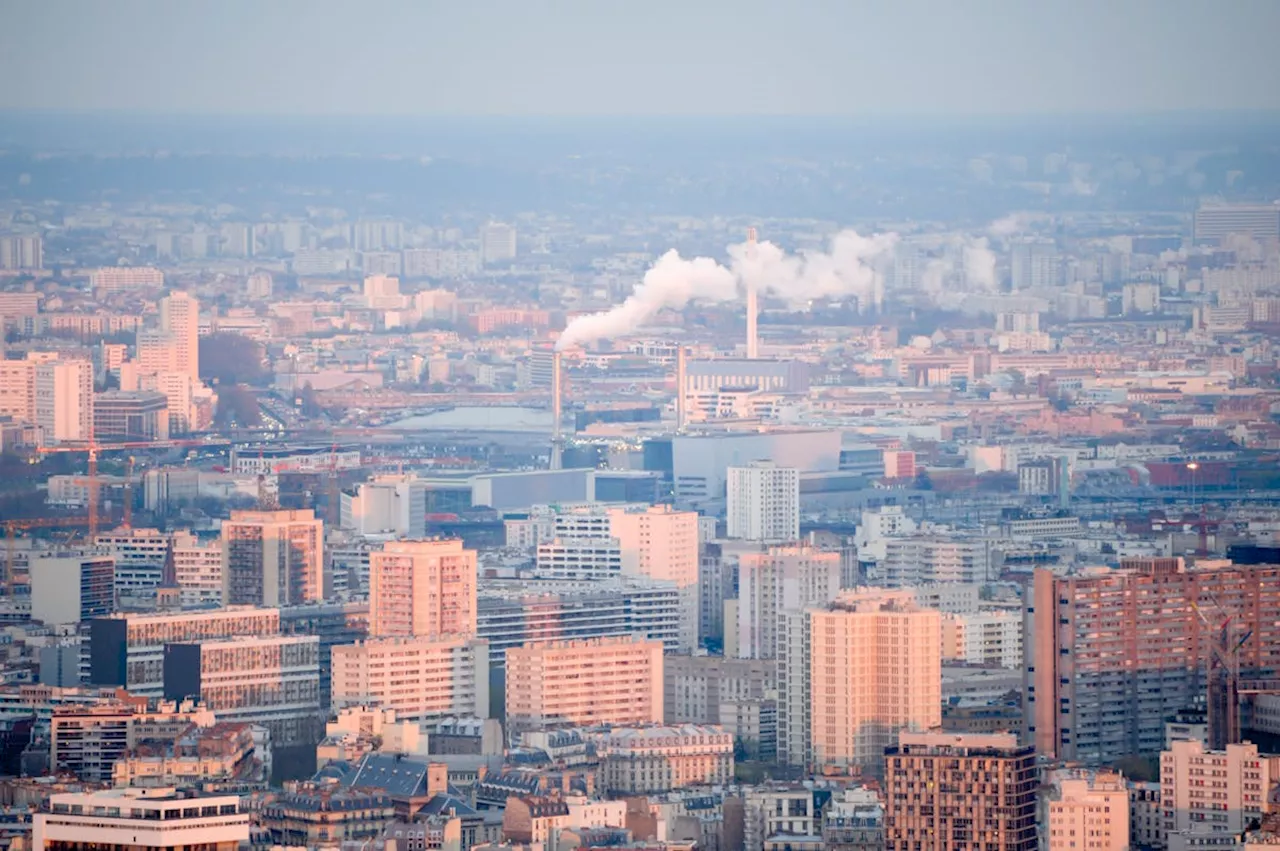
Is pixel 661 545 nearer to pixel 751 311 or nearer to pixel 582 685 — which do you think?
pixel 582 685

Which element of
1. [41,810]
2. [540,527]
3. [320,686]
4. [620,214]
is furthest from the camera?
[620,214]

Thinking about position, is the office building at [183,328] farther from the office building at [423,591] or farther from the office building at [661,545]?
the office building at [423,591]

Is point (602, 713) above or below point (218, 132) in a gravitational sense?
below

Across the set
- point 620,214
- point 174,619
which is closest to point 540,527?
point 174,619

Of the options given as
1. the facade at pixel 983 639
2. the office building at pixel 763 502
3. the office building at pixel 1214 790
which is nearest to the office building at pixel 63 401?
the office building at pixel 763 502

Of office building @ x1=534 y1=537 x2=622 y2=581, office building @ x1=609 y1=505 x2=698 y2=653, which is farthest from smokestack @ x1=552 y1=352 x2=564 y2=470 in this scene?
office building @ x1=609 y1=505 x2=698 y2=653

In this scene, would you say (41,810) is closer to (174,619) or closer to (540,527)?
(174,619)
